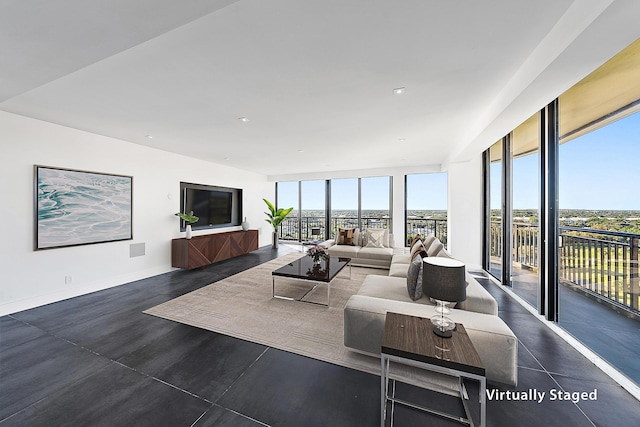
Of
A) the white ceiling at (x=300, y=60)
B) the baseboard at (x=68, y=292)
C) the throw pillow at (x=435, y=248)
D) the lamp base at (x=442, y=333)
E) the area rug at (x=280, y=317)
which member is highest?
the white ceiling at (x=300, y=60)

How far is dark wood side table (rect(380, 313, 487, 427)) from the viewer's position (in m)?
1.29

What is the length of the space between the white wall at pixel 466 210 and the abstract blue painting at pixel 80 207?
691 cm

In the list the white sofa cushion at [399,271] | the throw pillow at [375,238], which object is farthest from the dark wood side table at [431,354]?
the throw pillow at [375,238]

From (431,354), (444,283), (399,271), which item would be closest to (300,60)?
(444,283)

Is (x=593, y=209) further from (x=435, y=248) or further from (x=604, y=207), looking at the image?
(x=435, y=248)

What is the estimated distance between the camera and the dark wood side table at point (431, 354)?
1.29 metres

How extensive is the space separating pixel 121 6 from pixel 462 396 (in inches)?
130

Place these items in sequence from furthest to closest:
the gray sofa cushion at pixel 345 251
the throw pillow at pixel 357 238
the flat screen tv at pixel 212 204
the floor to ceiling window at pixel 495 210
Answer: the throw pillow at pixel 357 238 → the flat screen tv at pixel 212 204 → the gray sofa cushion at pixel 345 251 → the floor to ceiling window at pixel 495 210

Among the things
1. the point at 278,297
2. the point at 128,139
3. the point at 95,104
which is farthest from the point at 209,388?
the point at 128,139

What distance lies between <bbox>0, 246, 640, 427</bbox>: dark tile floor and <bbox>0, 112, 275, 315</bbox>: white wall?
697 mm

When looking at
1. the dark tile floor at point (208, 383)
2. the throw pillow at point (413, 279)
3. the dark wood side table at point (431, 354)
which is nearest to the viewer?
the dark wood side table at point (431, 354)

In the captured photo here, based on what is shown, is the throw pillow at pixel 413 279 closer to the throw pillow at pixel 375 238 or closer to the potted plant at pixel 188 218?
the throw pillow at pixel 375 238

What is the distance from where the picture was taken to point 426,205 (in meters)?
6.98

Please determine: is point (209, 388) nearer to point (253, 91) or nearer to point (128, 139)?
point (253, 91)
